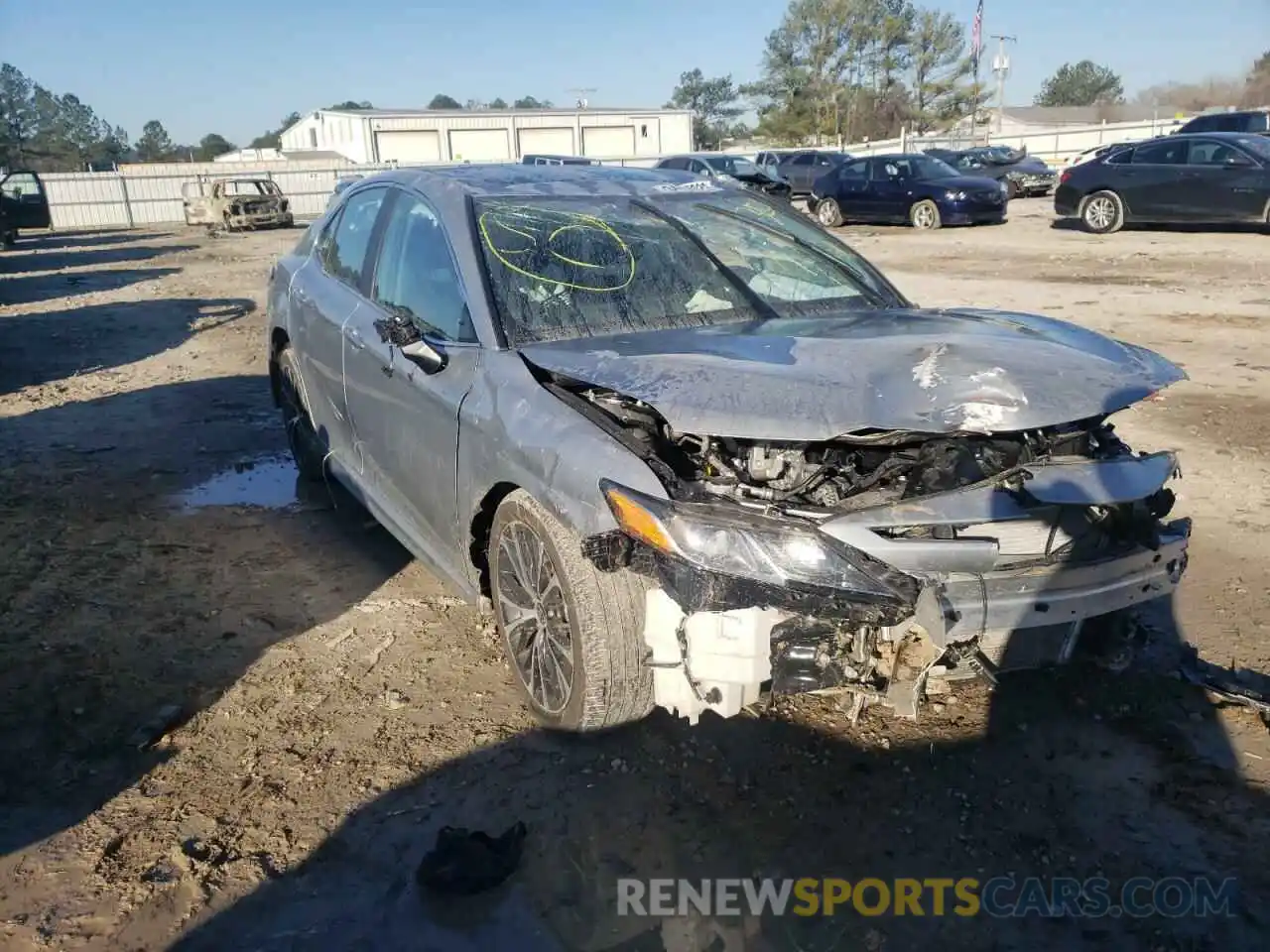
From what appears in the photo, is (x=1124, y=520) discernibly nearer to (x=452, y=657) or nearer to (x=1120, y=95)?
(x=452, y=657)

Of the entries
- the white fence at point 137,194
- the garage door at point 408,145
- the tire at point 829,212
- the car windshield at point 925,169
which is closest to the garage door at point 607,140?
the garage door at point 408,145

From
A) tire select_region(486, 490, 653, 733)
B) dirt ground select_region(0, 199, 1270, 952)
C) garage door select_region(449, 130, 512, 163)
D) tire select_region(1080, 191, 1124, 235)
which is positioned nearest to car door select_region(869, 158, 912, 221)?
tire select_region(1080, 191, 1124, 235)

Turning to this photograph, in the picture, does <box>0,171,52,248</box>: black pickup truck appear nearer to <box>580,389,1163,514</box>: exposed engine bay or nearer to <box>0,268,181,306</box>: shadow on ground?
<box>0,268,181,306</box>: shadow on ground

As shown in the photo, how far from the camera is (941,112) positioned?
67.2 metres

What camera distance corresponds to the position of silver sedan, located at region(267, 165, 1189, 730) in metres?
2.53

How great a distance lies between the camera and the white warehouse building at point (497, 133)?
54.2 meters

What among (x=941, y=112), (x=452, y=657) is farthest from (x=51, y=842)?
(x=941, y=112)

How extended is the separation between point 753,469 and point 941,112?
237 ft

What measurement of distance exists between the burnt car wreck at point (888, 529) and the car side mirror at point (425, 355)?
679 mm

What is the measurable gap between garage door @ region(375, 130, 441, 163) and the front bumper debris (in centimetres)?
5625

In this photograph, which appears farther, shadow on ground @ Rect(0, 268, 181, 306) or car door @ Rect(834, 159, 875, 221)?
car door @ Rect(834, 159, 875, 221)

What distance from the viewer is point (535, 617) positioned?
316 cm

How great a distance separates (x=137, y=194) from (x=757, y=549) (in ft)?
124

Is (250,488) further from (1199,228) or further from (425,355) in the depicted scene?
(1199,228)
